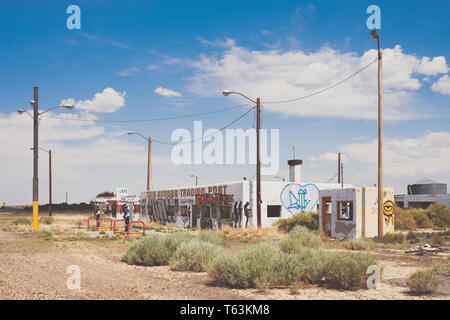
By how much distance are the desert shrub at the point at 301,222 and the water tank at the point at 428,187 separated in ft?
124

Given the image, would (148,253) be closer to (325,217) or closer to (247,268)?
(247,268)

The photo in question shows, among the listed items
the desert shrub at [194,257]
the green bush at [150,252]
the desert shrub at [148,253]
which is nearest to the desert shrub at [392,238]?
the desert shrub at [194,257]

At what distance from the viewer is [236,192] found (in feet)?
102

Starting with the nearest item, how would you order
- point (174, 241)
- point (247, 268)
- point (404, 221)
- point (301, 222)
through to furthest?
point (247, 268)
point (174, 241)
point (301, 222)
point (404, 221)

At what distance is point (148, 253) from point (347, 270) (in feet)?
21.5

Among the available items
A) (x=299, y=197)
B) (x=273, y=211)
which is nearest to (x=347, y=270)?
(x=273, y=211)

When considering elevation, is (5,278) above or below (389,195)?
below

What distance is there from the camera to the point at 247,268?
991cm

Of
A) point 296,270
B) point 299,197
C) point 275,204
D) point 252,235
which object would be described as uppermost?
point 299,197

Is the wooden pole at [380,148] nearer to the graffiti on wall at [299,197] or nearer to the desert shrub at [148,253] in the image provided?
the graffiti on wall at [299,197]

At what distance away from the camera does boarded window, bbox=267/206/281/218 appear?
3100cm

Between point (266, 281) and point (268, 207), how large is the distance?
21.4 m

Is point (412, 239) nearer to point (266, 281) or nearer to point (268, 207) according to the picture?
point (268, 207)
